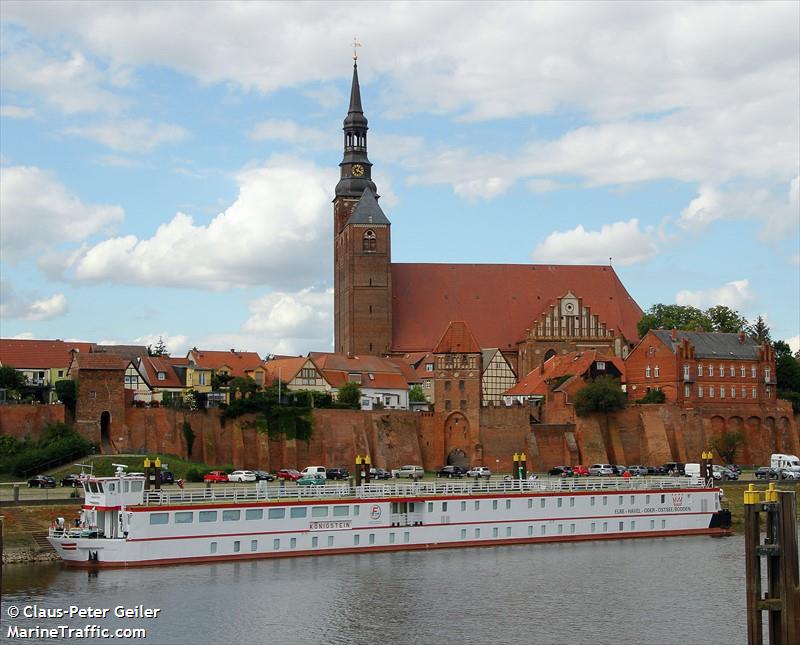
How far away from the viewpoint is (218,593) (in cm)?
4644

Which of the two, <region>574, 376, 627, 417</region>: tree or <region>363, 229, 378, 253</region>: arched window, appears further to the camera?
<region>363, 229, 378, 253</region>: arched window

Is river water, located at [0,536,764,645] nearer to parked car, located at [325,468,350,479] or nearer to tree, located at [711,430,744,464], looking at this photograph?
parked car, located at [325,468,350,479]

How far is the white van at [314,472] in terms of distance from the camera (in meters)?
76.0

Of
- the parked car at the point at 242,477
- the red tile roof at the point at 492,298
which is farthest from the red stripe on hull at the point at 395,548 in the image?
the red tile roof at the point at 492,298

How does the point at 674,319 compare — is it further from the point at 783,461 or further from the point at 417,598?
the point at 417,598

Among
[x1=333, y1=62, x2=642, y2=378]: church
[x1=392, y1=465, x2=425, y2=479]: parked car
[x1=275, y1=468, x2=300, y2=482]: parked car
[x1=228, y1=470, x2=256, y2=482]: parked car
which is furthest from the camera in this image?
[x1=333, y1=62, x2=642, y2=378]: church

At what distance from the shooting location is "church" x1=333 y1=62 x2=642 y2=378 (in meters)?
116

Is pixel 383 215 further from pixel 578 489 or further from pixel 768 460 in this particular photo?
pixel 578 489

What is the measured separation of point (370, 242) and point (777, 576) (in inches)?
3367

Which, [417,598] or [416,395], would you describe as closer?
[417,598]

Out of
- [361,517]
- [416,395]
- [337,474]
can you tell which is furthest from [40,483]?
[416,395]

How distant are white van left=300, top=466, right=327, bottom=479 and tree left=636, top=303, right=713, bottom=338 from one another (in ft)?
137

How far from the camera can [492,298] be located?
120750mm

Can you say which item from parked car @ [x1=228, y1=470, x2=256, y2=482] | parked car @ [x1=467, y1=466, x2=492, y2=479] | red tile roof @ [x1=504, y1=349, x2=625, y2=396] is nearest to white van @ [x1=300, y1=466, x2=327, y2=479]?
parked car @ [x1=228, y1=470, x2=256, y2=482]
